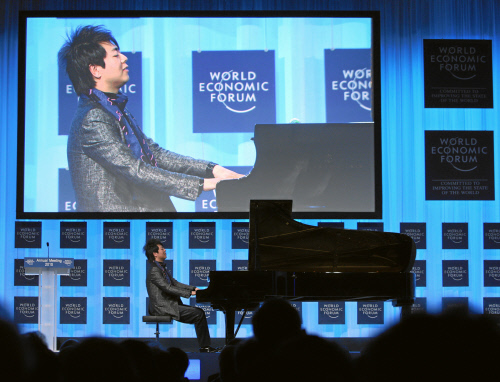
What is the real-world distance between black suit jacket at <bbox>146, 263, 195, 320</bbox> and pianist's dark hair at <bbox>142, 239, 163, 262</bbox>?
188 mm

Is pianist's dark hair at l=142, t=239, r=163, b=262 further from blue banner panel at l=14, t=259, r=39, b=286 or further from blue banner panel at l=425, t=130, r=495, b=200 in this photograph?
blue banner panel at l=425, t=130, r=495, b=200

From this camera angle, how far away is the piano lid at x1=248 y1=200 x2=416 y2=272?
508 centimetres

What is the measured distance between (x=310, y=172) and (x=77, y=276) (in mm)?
3130

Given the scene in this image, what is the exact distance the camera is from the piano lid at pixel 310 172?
23.6 ft

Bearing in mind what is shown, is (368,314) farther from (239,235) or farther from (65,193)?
(65,193)

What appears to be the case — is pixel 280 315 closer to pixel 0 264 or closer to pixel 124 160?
pixel 124 160

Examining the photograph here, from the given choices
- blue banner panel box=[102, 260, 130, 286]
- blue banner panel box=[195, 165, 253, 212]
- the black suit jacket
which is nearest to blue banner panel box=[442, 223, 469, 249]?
blue banner panel box=[195, 165, 253, 212]

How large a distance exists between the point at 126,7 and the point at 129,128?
159 cm

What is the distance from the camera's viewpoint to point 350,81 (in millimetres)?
7336

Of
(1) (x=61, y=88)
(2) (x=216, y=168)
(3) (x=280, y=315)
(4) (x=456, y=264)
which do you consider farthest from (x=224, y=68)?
(3) (x=280, y=315)

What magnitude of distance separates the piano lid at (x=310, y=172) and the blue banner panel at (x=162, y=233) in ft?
2.54

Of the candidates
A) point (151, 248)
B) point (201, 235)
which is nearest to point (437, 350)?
point (151, 248)

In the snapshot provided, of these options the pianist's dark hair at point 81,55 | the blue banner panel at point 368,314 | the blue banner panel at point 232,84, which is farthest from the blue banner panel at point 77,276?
the blue banner panel at point 368,314

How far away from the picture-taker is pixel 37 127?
730cm
